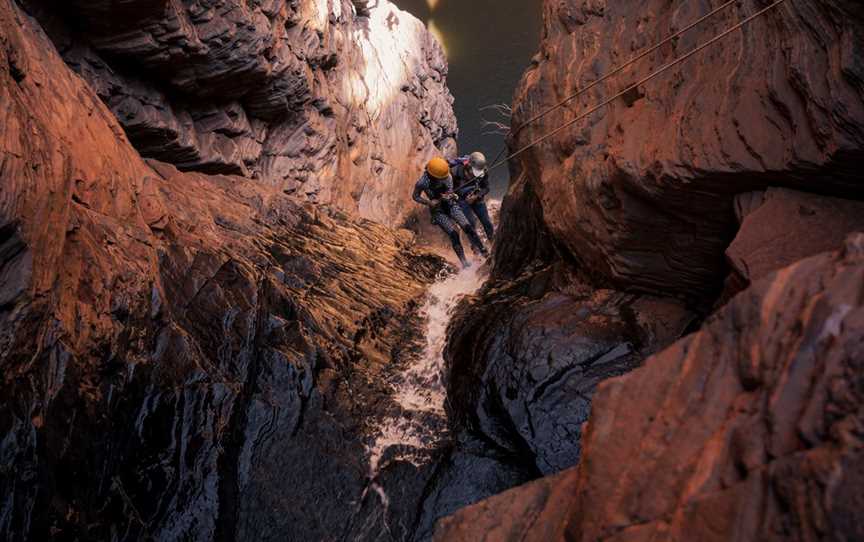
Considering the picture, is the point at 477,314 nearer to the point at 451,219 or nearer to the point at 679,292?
the point at 679,292

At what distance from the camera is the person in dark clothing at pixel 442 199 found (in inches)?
333

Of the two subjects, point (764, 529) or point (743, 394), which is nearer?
point (764, 529)

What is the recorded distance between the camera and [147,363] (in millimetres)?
4277

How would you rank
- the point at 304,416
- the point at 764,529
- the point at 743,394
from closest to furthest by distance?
1. the point at 764,529
2. the point at 743,394
3. the point at 304,416

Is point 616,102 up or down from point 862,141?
up

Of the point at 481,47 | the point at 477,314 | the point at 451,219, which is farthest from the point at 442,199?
the point at 481,47

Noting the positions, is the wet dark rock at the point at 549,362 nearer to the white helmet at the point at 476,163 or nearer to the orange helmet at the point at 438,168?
the orange helmet at the point at 438,168

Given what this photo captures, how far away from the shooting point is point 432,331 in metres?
6.66

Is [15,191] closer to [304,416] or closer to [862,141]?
[304,416]

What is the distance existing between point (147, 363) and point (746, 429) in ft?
12.2

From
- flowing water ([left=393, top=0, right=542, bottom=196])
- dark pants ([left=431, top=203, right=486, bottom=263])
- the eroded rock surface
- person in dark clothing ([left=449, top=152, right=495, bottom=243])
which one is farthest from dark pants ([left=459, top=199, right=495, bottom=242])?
flowing water ([left=393, top=0, right=542, bottom=196])

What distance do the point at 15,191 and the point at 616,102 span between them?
13.6 ft

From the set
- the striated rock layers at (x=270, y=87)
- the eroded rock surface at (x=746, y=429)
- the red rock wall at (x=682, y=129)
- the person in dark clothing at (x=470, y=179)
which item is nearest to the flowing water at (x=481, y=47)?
the striated rock layers at (x=270, y=87)

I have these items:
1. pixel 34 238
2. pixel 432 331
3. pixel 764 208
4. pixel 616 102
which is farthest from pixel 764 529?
pixel 432 331
